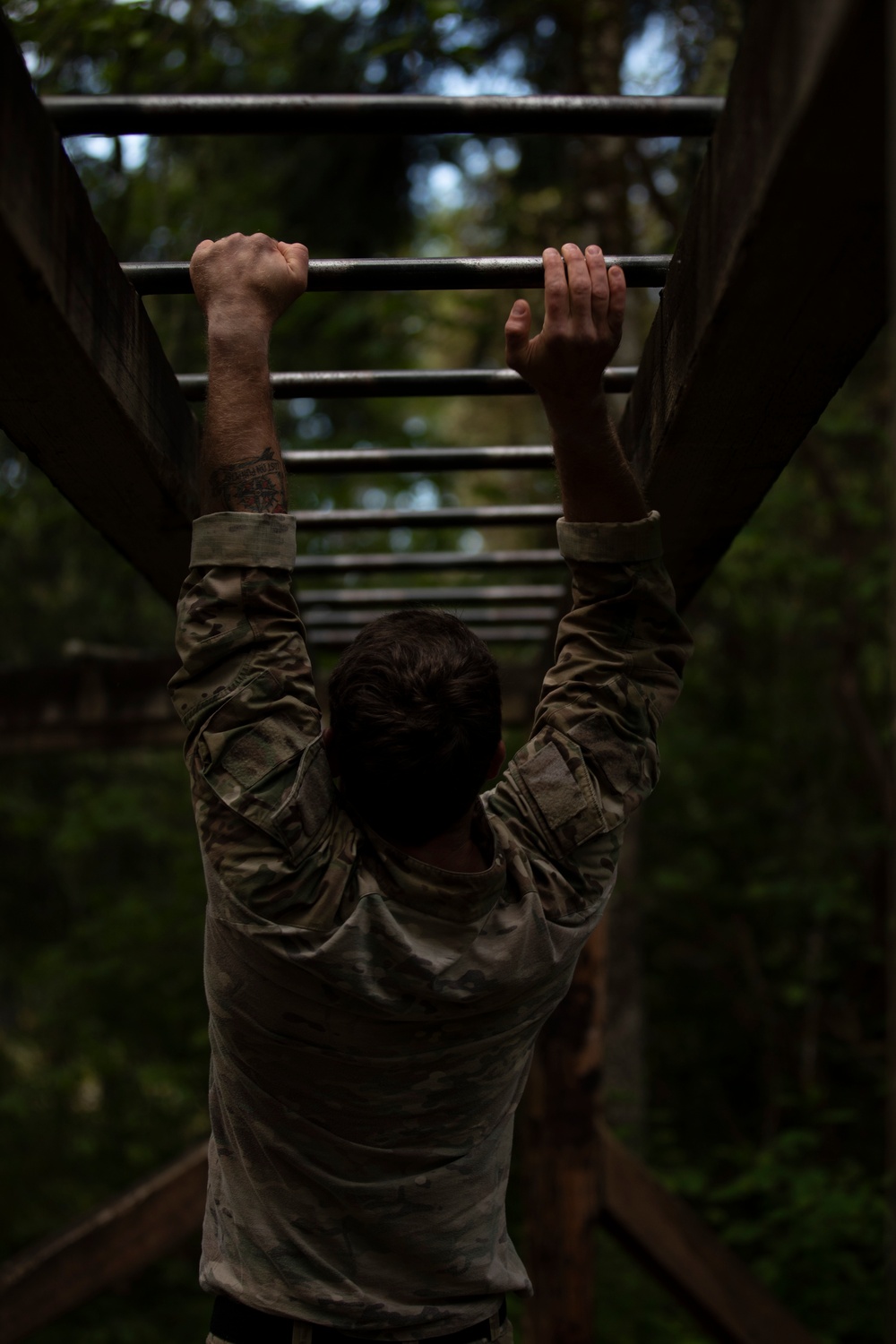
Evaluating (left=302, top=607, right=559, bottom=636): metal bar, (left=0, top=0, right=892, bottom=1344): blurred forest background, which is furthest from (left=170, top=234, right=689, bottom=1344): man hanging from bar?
(left=0, top=0, right=892, bottom=1344): blurred forest background

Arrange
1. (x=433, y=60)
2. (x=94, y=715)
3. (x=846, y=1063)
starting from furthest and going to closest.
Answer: (x=846, y=1063)
(x=433, y=60)
(x=94, y=715)

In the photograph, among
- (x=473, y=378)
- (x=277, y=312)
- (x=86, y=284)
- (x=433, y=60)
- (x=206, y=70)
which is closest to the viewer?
(x=86, y=284)

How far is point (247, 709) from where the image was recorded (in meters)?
1.37

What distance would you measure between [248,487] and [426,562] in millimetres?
1235

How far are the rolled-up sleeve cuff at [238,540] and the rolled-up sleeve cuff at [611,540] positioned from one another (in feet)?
1.29

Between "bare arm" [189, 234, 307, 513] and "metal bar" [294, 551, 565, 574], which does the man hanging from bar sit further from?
"metal bar" [294, 551, 565, 574]

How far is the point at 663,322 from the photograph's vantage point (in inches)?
57.8

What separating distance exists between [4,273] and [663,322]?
806 mm

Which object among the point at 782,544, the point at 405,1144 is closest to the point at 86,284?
the point at 405,1144

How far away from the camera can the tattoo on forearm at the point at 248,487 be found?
1.42 meters

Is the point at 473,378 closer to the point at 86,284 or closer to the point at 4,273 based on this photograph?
the point at 86,284

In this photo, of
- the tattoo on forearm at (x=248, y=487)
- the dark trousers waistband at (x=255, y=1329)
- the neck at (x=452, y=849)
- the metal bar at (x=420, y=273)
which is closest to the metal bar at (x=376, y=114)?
the metal bar at (x=420, y=273)

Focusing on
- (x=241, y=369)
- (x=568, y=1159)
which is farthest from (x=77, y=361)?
(x=568, y=1159)

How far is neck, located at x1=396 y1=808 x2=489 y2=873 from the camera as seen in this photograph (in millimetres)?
1488
